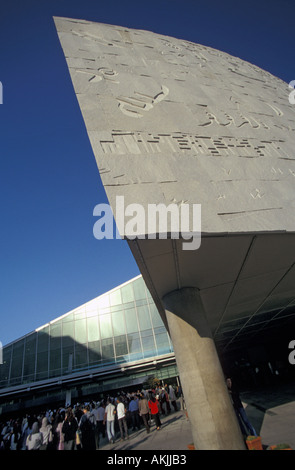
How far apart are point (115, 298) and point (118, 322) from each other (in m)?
2.66

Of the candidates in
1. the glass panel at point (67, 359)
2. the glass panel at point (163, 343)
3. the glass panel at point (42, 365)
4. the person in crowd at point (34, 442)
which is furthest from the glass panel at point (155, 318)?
the person in crowd at point (34, 442)

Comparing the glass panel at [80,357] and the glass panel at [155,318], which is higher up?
the glass panel at [155,318]

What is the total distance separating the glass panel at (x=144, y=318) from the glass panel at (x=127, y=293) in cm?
155

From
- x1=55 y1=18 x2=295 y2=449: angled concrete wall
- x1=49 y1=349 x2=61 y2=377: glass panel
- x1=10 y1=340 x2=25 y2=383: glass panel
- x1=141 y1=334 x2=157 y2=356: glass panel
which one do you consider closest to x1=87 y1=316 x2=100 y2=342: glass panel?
x1=49 y1=349 x2=61 y2=377: glass panel

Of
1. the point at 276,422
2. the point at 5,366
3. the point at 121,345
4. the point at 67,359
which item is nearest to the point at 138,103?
the point at 276,422

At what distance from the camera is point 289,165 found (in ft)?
20.1

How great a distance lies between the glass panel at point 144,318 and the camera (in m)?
25.2

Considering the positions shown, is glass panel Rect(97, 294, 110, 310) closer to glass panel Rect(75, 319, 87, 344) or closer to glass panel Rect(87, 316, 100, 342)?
glass panel Rect(87, 316, 100, 342)

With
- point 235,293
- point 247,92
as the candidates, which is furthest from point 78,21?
point 235,293

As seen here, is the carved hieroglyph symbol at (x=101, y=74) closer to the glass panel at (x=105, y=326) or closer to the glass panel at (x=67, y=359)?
the glass panel at (x=105, y=326)

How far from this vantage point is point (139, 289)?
27328 mm

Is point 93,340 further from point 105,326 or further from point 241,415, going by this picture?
point 241,415

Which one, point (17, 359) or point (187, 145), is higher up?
point (17, 359)
